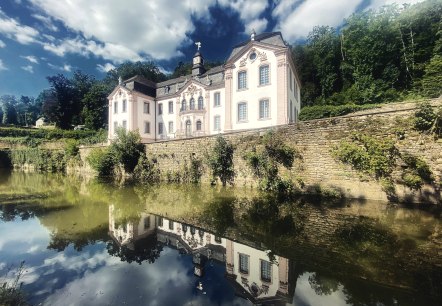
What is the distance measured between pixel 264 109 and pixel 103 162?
15.7m

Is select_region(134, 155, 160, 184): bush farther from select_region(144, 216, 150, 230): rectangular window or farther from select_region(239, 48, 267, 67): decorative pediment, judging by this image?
select_region(239, 48, 267, 67): decorative pediment

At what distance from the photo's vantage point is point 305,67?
144 ft

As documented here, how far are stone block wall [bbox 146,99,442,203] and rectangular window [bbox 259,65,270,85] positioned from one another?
→ 26.6 feet

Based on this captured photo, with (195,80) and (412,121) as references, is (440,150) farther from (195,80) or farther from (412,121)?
(195,80)

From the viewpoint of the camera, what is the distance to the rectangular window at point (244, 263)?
184 inches

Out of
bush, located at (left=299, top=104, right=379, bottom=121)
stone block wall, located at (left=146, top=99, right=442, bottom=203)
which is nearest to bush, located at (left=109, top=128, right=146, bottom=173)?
stone block wall, located at (left=146, top=99, right=442, bottom=203)

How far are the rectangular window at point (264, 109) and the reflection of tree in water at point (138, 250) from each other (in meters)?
16.2

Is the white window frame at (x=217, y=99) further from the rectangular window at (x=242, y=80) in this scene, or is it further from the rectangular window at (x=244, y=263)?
the rectangular window at (x=244, y=263)

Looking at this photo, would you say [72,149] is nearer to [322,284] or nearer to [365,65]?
[322,284]

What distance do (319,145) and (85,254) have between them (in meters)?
10.3

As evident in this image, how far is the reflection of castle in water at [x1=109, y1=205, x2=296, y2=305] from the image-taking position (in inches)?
156

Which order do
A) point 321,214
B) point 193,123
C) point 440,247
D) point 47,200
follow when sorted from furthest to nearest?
point 193,123 → point 47,200 → point 321,214 → point 440,247

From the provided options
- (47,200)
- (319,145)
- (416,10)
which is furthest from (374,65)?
(47,200)

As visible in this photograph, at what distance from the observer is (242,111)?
21812 millimetres
